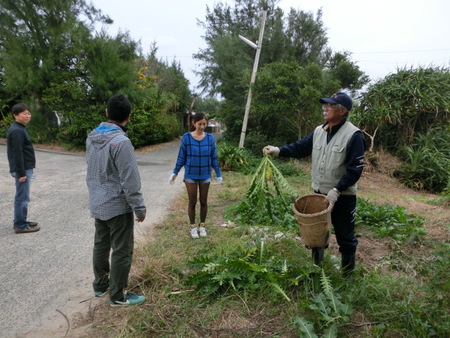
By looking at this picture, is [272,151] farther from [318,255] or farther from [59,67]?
[59,67]

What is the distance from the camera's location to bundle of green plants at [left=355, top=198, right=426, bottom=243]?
4.60 meters

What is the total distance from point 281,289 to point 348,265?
35.1 inches

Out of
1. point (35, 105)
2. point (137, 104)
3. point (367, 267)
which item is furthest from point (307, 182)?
point (35, 105)

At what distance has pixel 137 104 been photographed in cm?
1648

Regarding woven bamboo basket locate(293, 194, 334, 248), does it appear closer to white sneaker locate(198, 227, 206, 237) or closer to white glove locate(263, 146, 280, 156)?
white glove locate(263, 146, 280, 156)

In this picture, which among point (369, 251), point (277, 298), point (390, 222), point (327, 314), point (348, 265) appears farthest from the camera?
point (390, 222)

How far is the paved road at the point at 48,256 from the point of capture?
2906 mm

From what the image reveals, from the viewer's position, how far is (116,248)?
289 cm

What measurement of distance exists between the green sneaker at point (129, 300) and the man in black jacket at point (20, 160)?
8.67 ft

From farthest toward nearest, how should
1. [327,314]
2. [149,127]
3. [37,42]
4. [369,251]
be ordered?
[149,127]
[37,42]
[369,251]
[327,314]

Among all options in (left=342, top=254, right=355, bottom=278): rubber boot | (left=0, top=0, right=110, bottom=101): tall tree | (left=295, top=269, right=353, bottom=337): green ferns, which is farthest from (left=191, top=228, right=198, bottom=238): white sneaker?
(left=0, top=0, right=110, bottom=101): tall tree

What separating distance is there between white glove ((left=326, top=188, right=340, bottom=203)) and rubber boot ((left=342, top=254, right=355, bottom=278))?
74 cm

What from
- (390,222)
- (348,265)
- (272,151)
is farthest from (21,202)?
(390,222)

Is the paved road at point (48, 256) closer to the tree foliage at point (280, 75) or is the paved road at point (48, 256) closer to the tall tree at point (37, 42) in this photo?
the tree foliage at point (280, 75)
